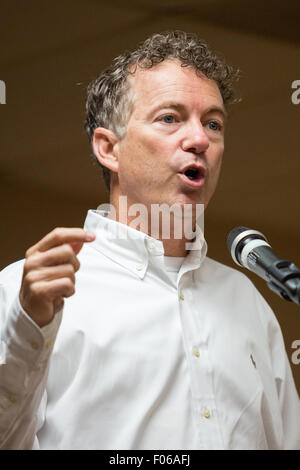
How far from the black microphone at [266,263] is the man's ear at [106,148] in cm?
38

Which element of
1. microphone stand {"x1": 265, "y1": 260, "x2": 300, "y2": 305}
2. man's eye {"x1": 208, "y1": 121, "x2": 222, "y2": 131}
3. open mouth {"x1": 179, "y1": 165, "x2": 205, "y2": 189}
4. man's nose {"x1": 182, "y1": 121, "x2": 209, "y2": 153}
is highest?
man's eye {"x1": 208, "y1": 121, "x2": 222, "y2": 131}

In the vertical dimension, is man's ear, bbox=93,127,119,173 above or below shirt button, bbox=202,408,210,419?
above

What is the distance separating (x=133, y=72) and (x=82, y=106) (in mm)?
876

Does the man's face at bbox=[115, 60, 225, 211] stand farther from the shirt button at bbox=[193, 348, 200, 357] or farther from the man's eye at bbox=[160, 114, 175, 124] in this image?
the shirt button at bbox=[193, 348, 200, 357]

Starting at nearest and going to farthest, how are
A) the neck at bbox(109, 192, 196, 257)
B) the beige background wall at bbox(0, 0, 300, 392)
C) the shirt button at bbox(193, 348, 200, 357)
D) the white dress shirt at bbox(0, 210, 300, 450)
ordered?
the white dress shirt at bbox(0, 210, 300, 450) < the shirt button at bbox(193, 348, 200, 357) < the neck at bbox(109, 192, 196, 257) < the beige background wall at bbox(0, 0, 300, 392)

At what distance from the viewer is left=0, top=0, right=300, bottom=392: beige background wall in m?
2.08

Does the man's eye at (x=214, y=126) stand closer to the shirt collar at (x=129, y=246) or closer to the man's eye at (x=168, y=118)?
the man's eye at (x=168, y=118)

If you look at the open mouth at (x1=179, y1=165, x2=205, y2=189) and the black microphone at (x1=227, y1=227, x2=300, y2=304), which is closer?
the black microphone at (x1=227, y1=227, x2=300, y2=304)

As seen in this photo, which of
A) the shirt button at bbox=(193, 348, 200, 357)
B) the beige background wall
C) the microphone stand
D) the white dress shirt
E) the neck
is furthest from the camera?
the beige background wall

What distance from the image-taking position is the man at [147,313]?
0.92 meters

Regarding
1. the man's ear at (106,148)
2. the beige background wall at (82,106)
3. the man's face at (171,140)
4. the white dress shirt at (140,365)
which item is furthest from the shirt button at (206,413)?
the beige background wall at (82,106)

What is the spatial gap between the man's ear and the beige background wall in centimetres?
71

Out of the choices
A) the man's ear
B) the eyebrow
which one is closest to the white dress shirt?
the man's ear
